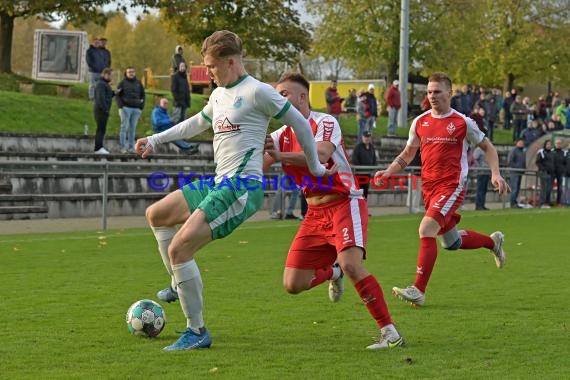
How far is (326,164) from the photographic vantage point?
8062 mm

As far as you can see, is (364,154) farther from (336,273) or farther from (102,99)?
(336,273)

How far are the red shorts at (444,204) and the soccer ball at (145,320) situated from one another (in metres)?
3.50

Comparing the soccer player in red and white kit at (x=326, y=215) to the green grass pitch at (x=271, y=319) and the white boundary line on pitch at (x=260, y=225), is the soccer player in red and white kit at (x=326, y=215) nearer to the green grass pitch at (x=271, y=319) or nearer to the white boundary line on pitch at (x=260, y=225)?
the green grass pitch at (x=271, y=319)

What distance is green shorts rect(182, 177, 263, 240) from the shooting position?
24.2ft

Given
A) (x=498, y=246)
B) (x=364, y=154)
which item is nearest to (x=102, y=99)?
(x=364, y=154)

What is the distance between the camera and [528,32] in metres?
61.3

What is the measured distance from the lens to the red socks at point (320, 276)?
28.3ft

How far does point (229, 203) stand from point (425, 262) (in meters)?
3.22

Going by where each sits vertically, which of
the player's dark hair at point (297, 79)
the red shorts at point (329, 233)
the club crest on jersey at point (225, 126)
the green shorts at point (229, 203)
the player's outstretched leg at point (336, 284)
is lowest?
the player's outstretched leg at point (336, 284)

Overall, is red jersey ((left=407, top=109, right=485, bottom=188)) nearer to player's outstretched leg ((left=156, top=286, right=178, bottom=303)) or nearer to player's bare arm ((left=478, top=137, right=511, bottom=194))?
player's bare arm ((left=478, top=137, right=511, bottom=194))

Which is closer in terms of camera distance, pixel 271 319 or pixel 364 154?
pixel 271 319

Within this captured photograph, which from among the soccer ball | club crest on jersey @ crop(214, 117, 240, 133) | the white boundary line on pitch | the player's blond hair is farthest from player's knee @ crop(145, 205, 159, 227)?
the white boundary line on pitch

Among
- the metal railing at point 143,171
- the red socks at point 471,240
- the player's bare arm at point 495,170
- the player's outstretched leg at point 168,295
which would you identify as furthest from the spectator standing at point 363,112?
the player's outstretched leg at point 168,295

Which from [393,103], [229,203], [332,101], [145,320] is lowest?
[145,320]
